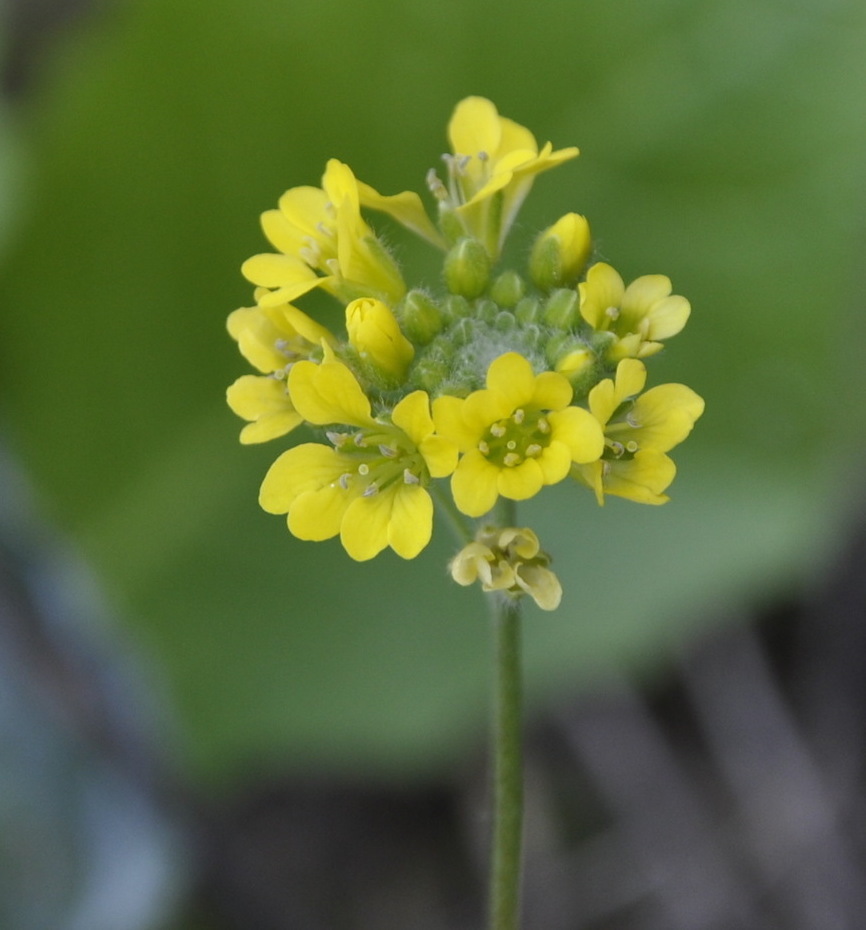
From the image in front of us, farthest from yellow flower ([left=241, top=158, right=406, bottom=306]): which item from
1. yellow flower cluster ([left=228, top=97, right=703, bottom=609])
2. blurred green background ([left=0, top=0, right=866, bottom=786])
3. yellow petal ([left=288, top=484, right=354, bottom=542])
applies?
blurred green background ([left=0, top=0, right=866, bottom=786])

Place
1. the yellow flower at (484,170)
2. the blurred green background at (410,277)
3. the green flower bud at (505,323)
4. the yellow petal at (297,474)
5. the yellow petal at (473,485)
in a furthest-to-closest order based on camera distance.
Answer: the blurred green background at (410,277)
the yellow flower at (484,170)
the green flower bud at (505,323)
the yellow petal at (297,474)
the yellow petal at (473,485)

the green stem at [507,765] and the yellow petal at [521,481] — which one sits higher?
the yellow petal at [521,481]

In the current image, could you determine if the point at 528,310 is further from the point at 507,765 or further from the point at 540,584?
the point at 507,765

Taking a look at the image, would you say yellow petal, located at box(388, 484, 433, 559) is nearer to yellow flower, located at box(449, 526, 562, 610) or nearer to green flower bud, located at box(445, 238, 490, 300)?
yellow flower, located at box(449, 526, 562, 610)

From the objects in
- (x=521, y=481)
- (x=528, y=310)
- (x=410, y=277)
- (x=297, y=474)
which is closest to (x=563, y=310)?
(x=528, y=310)

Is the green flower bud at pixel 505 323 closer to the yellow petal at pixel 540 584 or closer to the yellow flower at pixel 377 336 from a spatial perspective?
the yellow flower at pixel 377 336

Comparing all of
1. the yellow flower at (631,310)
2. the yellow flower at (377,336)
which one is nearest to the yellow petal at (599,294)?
the yellow flower at (631,310)

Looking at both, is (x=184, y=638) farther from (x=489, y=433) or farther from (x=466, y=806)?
(x=489, y=433)
